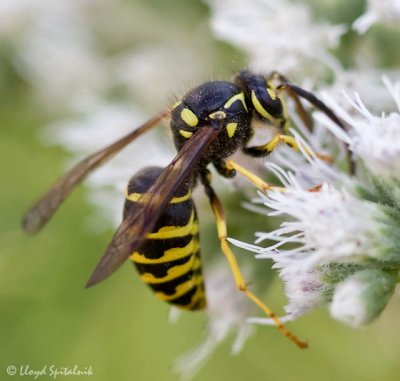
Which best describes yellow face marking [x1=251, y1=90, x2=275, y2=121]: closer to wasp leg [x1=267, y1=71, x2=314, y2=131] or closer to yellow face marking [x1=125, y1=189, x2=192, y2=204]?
wasp leg [x1=267, y1=71, x2=314, y2=131]

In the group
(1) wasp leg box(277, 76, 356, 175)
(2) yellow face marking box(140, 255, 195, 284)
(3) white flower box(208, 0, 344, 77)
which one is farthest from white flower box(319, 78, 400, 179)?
(3) white flower box(208, 0, 344, 77)

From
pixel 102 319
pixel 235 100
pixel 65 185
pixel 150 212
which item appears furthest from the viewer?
pixel 102 319

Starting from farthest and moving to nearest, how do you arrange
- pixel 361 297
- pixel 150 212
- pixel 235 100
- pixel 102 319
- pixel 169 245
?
pixel 102 319
pixel 235 100
pixel 169 245
pixel 150 212
pixel 361 297

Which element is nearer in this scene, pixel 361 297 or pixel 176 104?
pixel 361 297

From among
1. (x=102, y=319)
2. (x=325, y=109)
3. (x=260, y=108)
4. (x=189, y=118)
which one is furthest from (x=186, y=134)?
(x=102, y=319)

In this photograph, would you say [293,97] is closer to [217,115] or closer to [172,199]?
[217,115]

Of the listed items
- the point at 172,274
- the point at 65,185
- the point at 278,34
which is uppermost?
the point at 278,34

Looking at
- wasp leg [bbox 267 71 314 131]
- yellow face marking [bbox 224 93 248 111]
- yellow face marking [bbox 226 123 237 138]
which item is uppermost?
wasp leg [bbox 267 71 314 131]

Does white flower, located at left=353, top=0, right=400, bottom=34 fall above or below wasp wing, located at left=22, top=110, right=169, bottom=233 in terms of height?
above

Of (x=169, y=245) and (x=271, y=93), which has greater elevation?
(x=271, y=93)

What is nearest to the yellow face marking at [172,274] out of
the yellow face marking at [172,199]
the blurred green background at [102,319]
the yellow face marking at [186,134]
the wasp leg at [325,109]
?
the yellow face marking at [172,199]
